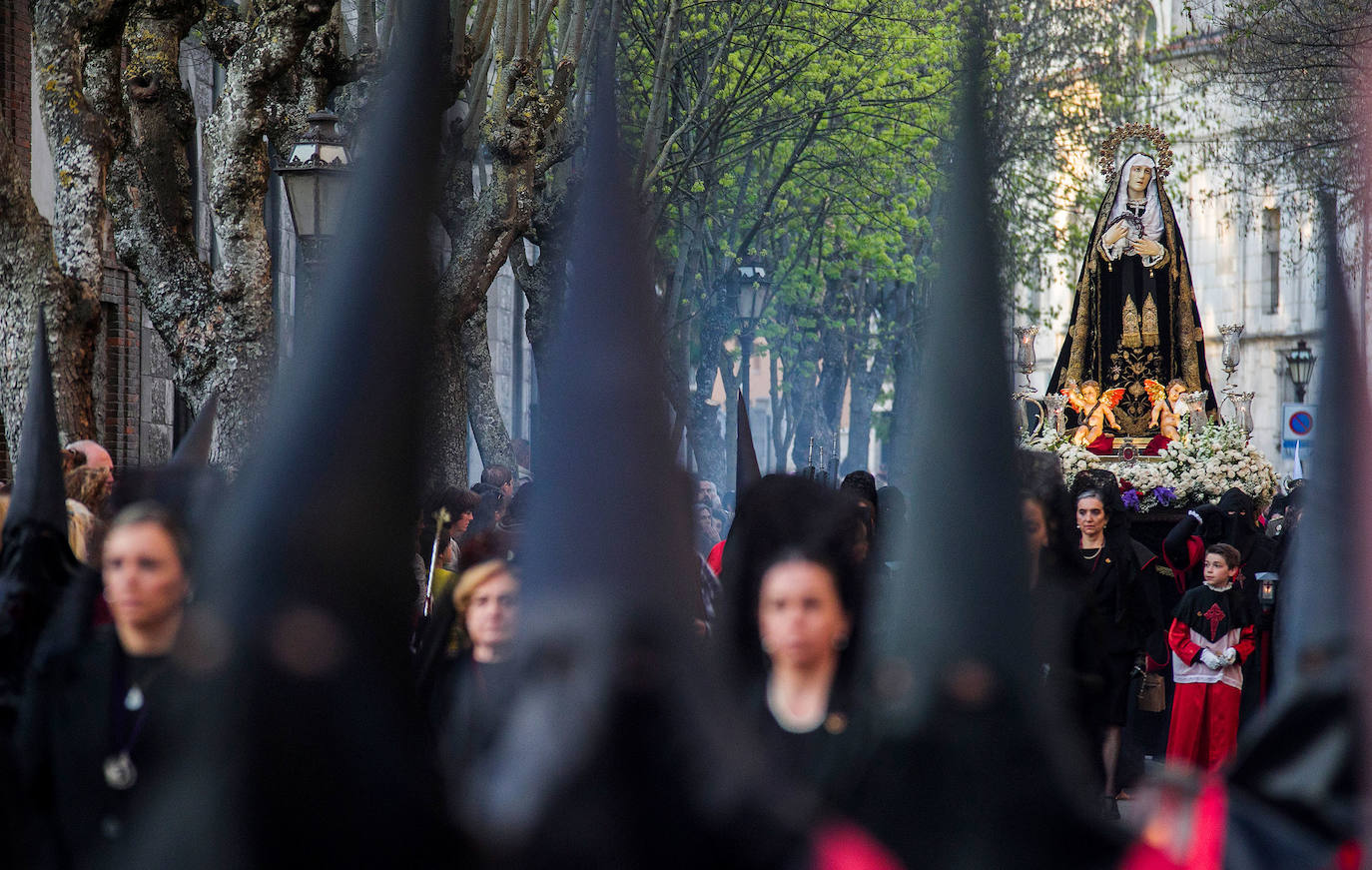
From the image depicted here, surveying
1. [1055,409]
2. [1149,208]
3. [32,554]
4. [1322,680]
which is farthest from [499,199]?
[1322,680]

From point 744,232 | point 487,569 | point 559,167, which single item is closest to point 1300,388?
point 744,232

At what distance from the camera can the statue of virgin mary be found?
20859 mm

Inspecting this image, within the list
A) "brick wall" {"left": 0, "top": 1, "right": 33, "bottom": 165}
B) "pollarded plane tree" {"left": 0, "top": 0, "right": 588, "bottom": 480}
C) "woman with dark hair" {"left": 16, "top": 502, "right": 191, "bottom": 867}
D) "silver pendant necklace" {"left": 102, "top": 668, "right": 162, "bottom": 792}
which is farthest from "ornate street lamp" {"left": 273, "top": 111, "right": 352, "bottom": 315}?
"silver pendant necklace" {"left": 102, "top": 668, "right": 162, "bottom": 792}

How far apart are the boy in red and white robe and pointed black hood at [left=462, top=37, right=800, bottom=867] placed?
27.1 feet

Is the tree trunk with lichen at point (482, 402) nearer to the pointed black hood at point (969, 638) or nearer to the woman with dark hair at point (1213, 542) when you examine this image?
the woman with dark hair at point (1213, 542)

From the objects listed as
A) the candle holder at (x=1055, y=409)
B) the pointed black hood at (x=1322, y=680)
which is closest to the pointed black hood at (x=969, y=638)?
the pointed black hood at (x=1322, y=680)

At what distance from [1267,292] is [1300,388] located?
23538 mm

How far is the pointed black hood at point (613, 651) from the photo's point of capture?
7.79ft

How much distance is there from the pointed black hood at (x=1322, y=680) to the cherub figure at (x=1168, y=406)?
1666 centimetres

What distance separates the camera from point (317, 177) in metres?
10.5

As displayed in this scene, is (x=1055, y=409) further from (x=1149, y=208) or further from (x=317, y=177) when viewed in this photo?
(x=317, y=177)

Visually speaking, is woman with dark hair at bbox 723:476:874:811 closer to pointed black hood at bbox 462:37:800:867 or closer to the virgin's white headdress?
pointed black hood at bbox 462:37:800:867

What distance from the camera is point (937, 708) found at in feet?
7.97

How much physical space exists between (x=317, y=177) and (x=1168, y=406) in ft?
39.5
